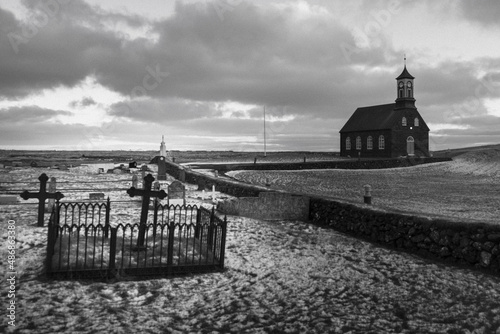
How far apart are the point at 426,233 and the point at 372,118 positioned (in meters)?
53.3

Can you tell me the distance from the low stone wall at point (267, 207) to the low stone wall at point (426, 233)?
1737 mm

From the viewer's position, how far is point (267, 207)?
1416cm

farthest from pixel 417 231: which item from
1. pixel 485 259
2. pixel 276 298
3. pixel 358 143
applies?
pixel 358 143

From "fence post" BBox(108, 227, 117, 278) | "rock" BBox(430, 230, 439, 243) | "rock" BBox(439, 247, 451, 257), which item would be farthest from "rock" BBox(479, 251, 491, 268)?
"fence post" BBox(108, 227, 117, 278)

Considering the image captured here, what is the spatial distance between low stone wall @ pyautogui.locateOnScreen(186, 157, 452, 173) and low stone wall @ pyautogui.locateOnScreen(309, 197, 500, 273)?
26314 millimetres

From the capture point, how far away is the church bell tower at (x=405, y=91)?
182 feet

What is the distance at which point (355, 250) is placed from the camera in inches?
391

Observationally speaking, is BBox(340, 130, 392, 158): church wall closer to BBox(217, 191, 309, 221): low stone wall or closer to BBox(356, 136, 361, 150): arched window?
BBox(356, 136, 361, 150): arched window

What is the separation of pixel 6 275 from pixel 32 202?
9.89 m

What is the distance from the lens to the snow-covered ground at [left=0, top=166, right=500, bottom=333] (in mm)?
5531

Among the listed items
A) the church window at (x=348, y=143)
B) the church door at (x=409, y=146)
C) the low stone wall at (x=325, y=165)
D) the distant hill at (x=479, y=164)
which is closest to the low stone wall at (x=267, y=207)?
the low stone wall at (x=325, y=165)

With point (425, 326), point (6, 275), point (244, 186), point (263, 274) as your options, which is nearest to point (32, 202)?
point (244, 186)

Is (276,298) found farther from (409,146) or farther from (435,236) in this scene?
(409,146)

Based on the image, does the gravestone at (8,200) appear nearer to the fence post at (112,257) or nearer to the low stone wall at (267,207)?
the low stone wall at (267,207)
